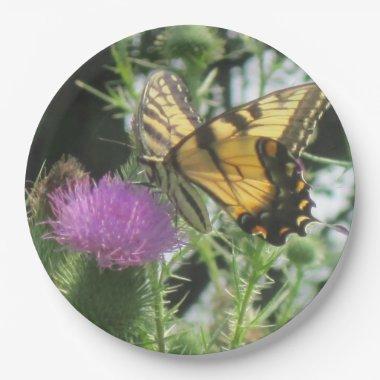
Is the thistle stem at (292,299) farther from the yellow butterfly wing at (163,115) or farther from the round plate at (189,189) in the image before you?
the yellow butterfly wing at (163,115)

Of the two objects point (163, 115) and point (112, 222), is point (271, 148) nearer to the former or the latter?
point (163, 115)

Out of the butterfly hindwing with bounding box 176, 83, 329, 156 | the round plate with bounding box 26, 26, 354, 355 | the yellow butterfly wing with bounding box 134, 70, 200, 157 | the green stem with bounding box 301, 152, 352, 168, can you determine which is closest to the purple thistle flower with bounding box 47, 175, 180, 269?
the round plate with bounding box 26, 26, 354, 355

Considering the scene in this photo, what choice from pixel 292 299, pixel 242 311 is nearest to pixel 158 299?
pixel 242 311

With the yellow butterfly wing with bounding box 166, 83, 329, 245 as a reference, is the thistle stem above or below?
below

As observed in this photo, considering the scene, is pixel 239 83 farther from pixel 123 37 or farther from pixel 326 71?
pixel 123 37

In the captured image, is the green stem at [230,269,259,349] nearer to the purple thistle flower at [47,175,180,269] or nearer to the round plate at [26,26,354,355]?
the round plate at [26,26,354,355]

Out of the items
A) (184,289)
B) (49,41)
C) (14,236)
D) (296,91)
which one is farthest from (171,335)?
(49,41)
